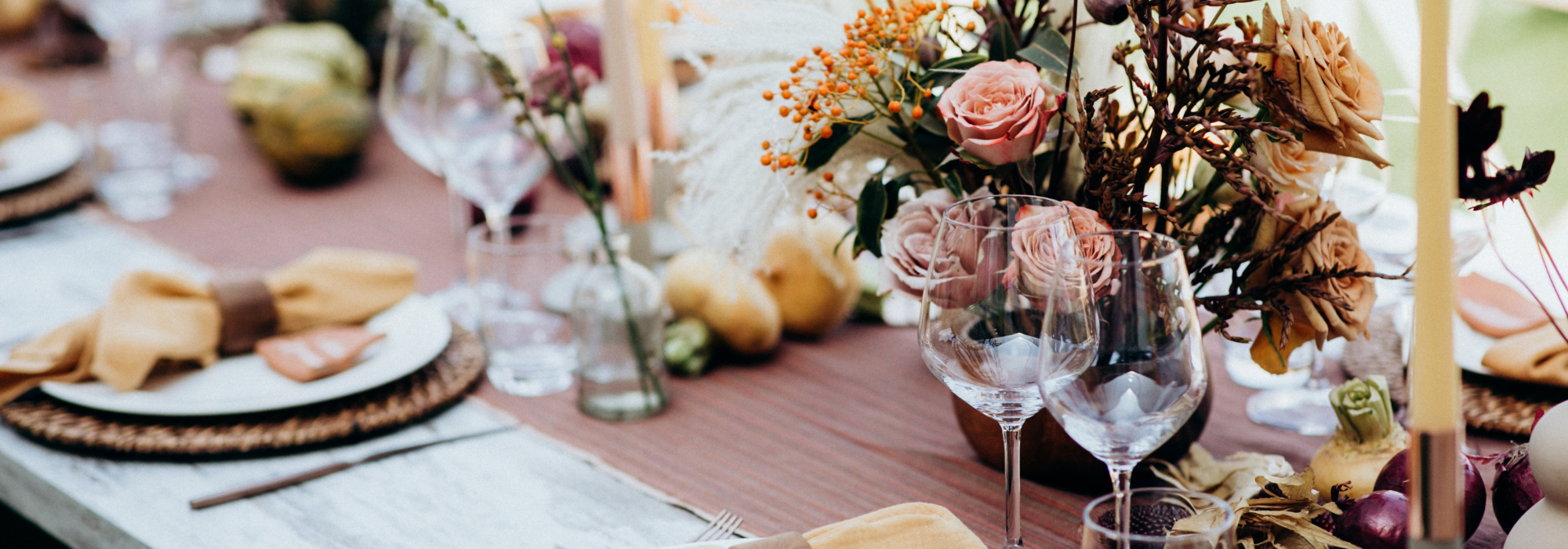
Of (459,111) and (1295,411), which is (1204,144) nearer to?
(1295,411)

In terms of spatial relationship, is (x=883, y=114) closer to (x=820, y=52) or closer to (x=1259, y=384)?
(x=820, y=52)

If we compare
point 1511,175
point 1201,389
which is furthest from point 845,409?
point 1511,175

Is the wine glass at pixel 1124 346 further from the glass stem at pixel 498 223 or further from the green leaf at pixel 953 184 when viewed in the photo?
the glass stem at pixel 498 223

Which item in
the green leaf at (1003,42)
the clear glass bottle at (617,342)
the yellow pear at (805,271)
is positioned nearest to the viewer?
the green leaf at (1003,42)

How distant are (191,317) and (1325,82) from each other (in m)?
0.85

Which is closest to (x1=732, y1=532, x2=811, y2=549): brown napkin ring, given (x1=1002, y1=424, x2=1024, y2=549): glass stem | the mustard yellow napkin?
the mustard yellow napkin

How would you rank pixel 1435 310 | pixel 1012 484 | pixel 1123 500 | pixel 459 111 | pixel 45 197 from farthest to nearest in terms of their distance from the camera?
pixel 45 197
pixel 459 111
pixel 1012 484
pixel 1123 500
pixel 1435 310

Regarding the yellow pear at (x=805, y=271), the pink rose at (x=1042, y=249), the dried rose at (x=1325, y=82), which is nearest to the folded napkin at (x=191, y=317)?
the yellow pear at (x=805, y=271)

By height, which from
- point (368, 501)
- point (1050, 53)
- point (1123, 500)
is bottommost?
point (368, 501)

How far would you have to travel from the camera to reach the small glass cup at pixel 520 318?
1018mm

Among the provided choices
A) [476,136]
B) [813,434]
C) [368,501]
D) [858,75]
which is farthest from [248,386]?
[858,75]

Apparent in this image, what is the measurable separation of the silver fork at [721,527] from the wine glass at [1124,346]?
0.26 metres

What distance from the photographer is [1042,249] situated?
62 centimetres

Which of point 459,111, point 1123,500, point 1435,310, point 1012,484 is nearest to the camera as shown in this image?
point 1435,310
